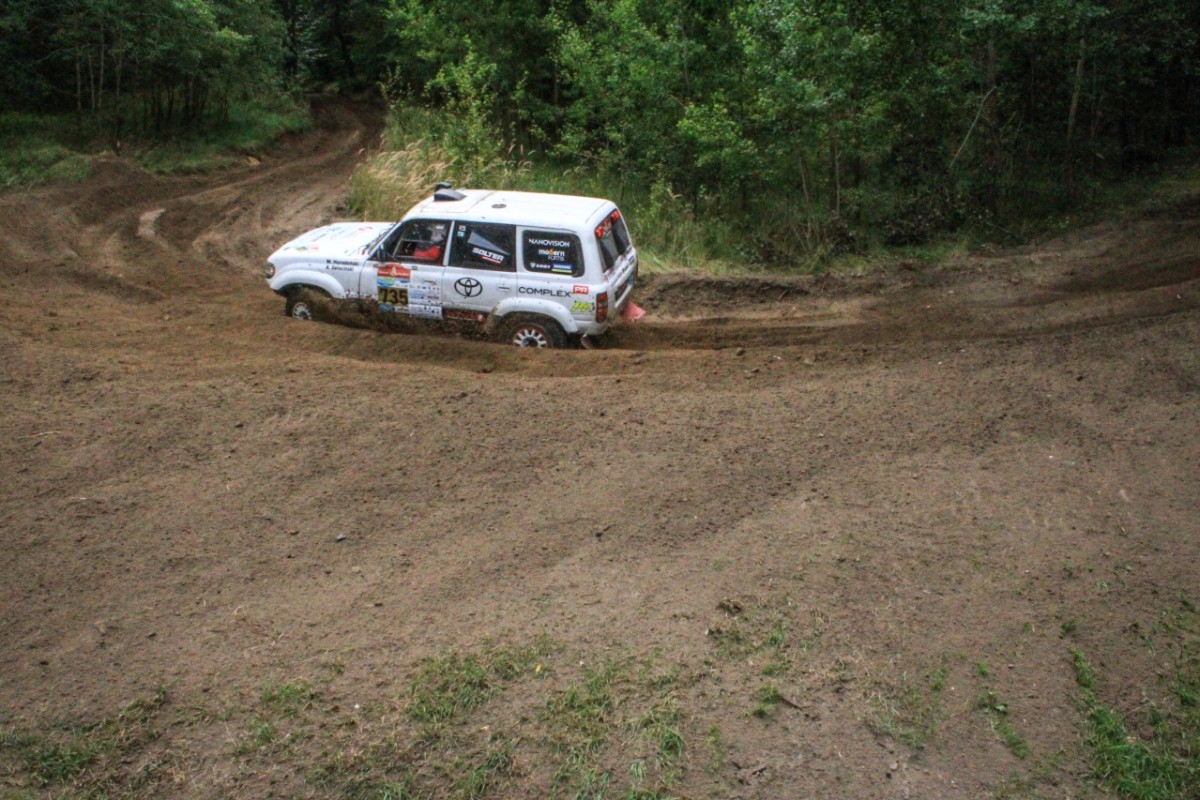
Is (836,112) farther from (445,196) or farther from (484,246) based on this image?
(484,246)

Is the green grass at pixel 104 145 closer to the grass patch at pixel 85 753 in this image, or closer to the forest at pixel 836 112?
the forest at pixel 836 112

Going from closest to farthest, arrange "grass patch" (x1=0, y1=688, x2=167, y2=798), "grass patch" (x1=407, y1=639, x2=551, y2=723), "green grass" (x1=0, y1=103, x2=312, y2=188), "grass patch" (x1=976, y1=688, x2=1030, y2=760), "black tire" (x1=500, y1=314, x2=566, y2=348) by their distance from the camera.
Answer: "grass patch" (x1=0, y1=688, x2=167, y2=798) → "grass patch" (x1=976, y1=688, x2=1030, y2=760) → "grass patch" (x1=407, y1=639, x2=551, y2=723) → "black tire" (x1=500, y1=314, x2=566, y2=348) → "green grass" (x1=0, y1=103, x2=312, y2=188)

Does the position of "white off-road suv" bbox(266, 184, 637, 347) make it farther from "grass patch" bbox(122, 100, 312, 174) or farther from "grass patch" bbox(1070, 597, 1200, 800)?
"grass patch" bbox(122, 100, 312, 174)

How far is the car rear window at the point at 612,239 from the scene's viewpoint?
11430 mm

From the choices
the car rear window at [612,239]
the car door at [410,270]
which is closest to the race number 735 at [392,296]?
the car door at [410,270]

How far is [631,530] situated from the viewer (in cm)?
746

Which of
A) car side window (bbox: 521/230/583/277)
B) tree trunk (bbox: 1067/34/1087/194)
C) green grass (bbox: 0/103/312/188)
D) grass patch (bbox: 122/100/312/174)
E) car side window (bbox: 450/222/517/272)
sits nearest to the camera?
car side window (bbox: 521/230/583/277)

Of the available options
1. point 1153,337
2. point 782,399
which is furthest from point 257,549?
point 1153,337

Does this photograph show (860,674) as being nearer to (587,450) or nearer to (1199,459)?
(587,450)

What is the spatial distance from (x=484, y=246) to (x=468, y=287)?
0.50 metres

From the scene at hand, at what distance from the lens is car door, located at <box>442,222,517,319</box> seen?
11414 millimetres

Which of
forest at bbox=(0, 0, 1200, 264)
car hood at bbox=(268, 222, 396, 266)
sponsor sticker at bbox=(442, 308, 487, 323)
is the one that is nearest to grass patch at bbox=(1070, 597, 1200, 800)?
sponsor sticker at bbox=(442, 308, 487, 323)

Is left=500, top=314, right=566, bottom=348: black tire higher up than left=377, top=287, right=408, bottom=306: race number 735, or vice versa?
left=377, top=287, right=408, bottom=306: race number 735

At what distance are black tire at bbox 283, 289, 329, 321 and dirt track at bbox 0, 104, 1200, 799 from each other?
0.55 metres
